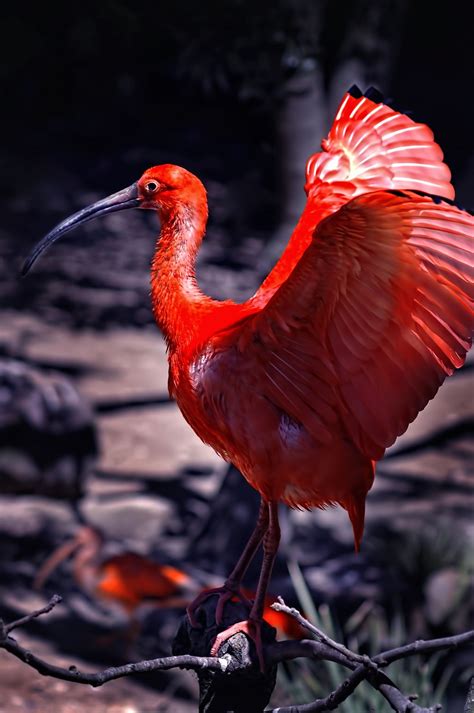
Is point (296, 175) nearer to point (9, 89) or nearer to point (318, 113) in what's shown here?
point (318, 113)

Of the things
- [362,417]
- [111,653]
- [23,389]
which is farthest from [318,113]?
[362,417]

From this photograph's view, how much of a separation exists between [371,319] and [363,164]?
0.62 metres

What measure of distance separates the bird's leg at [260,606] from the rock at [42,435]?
3461mm

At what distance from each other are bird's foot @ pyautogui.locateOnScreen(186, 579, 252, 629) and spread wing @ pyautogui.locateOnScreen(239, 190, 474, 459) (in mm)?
405

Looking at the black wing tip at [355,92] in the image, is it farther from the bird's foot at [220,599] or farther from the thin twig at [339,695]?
the thin twig at [339,695]

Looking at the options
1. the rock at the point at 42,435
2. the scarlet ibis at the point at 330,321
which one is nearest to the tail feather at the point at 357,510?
the scarlet ibis at the point at 330,321

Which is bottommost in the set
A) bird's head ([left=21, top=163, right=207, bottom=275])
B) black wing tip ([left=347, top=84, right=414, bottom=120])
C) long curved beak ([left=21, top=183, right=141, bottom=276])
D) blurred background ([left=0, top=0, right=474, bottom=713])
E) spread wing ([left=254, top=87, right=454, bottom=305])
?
blurred background ([left=0, top=0, right=474, bottom=713])

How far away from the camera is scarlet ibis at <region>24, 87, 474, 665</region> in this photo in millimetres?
1869

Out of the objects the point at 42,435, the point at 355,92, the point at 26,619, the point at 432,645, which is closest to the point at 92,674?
the point at 26,619

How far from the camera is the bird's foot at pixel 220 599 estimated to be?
2178mm

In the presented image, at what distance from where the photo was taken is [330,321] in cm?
200

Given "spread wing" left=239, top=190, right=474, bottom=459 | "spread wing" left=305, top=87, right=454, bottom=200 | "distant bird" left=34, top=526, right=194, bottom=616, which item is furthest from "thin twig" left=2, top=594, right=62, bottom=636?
"distant bird" left=34, top=526, right=194, bottom=616

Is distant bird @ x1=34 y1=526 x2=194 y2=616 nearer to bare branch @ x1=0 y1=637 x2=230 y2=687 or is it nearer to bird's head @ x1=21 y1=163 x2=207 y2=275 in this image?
bird's head @ x1=21 y1=163 x2=207 y2=275

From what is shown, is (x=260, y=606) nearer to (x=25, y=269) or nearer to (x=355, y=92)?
(x=25, y=269)
